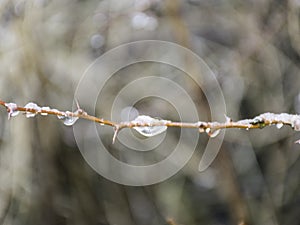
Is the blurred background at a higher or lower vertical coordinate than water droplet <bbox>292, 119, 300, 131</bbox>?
higher

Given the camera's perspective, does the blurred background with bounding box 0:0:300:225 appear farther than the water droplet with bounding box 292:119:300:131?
Yes

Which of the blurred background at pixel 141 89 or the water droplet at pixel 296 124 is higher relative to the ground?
the blurred background at pixel 141 89

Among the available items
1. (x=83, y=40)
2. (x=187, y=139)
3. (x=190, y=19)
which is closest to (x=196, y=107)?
(x=187, y=139)

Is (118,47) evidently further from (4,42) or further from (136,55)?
(4,42)

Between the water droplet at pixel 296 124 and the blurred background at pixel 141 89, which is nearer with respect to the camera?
the water droplet at pixel 296 124

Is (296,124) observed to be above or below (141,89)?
below

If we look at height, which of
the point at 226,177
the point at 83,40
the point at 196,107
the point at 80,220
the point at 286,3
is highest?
the point at 83,40

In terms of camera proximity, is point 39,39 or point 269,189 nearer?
point 39,39

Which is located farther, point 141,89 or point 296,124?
point 141,89
